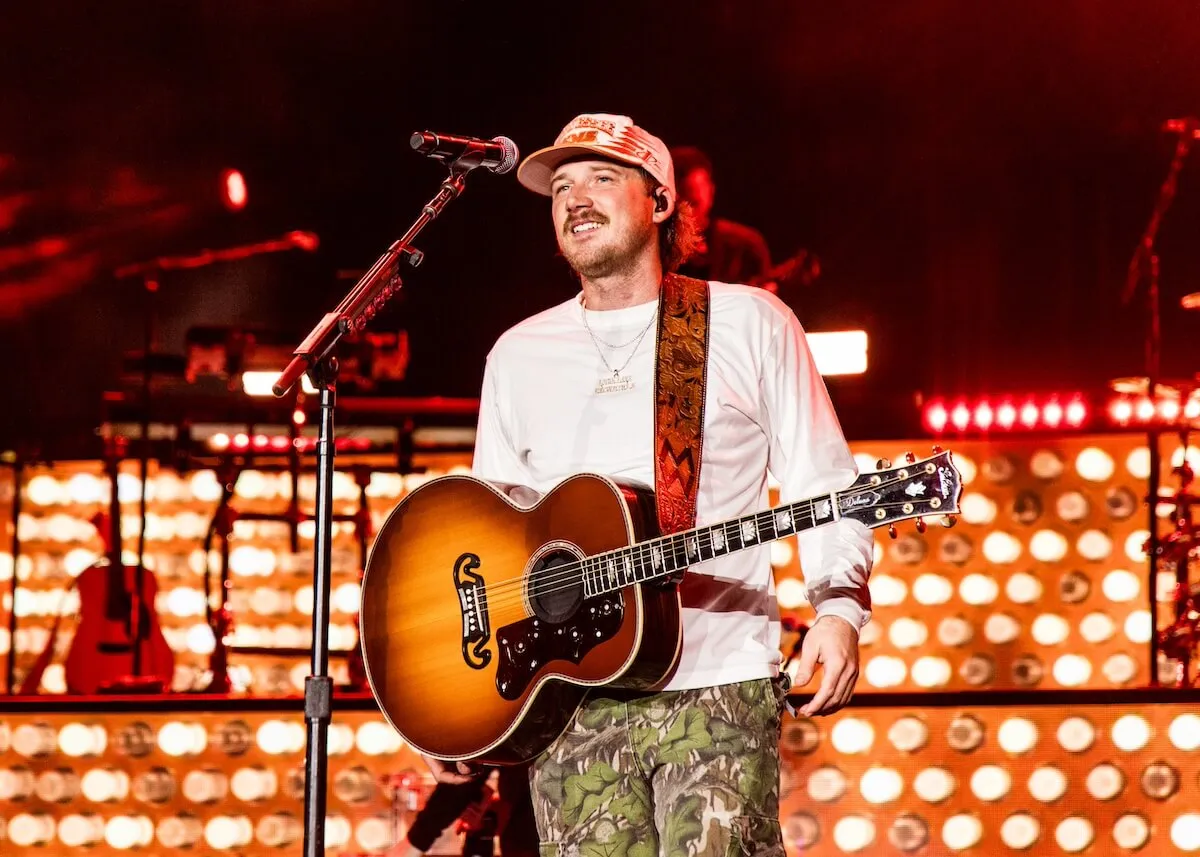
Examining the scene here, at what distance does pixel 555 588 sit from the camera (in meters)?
2.42

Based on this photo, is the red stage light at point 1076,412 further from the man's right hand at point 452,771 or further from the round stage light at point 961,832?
the man's right hand at point 452,771

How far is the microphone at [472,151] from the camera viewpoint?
2797mm

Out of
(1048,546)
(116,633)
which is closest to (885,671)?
(1048,546)

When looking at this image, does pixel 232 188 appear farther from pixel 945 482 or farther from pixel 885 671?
pixel 945 482

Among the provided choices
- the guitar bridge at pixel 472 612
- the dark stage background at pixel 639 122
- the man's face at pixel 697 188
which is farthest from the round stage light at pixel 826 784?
the dark stage background at pixel 639 122

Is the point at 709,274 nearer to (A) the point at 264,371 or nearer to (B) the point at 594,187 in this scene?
(A) the point at 264,371

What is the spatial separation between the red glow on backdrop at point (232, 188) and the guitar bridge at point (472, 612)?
521 centimetres

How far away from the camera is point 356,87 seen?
7.55 m

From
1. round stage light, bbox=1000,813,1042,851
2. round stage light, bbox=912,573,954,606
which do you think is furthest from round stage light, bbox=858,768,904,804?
round stage light, bbox=912,573,954,606

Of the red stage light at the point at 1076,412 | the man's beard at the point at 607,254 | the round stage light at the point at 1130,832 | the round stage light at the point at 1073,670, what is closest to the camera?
the man's beard at the point at 607,254

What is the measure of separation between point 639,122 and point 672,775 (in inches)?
232

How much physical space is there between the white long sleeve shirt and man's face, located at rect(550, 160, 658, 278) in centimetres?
11

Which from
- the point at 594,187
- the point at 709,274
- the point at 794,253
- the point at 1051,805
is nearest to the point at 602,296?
the point at 594,187

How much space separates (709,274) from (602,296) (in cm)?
357
